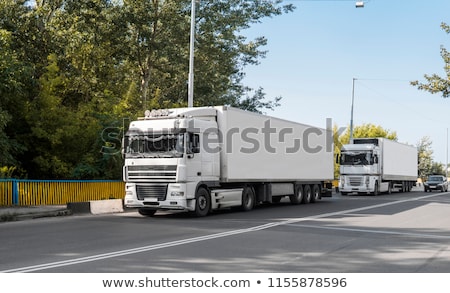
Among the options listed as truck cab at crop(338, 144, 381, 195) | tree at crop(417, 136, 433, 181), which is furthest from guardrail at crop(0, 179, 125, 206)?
tree at crop(417, 136, 433, 181)

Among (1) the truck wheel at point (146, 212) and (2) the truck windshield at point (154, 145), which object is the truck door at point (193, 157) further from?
(1) the truck wheel at point (146, 212)

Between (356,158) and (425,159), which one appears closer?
(356,158)

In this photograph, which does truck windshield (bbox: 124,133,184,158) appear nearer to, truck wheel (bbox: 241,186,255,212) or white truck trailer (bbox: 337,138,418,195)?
truck wheel (bbox: 241,186,255,212)

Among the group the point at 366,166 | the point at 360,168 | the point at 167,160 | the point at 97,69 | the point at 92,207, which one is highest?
the point at 97,69

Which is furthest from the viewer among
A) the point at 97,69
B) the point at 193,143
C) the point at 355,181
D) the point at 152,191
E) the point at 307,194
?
the point at 355,181

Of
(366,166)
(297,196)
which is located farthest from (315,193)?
(366,166)

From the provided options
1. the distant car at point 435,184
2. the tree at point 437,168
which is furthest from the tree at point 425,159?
the distant car at point 435,184

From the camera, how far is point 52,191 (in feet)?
65.0

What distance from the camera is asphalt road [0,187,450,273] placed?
8.28m

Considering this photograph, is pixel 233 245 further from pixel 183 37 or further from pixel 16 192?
pixel 183 37

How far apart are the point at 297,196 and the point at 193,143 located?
30.1ft

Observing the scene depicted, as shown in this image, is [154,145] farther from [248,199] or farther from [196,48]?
[196,48]
